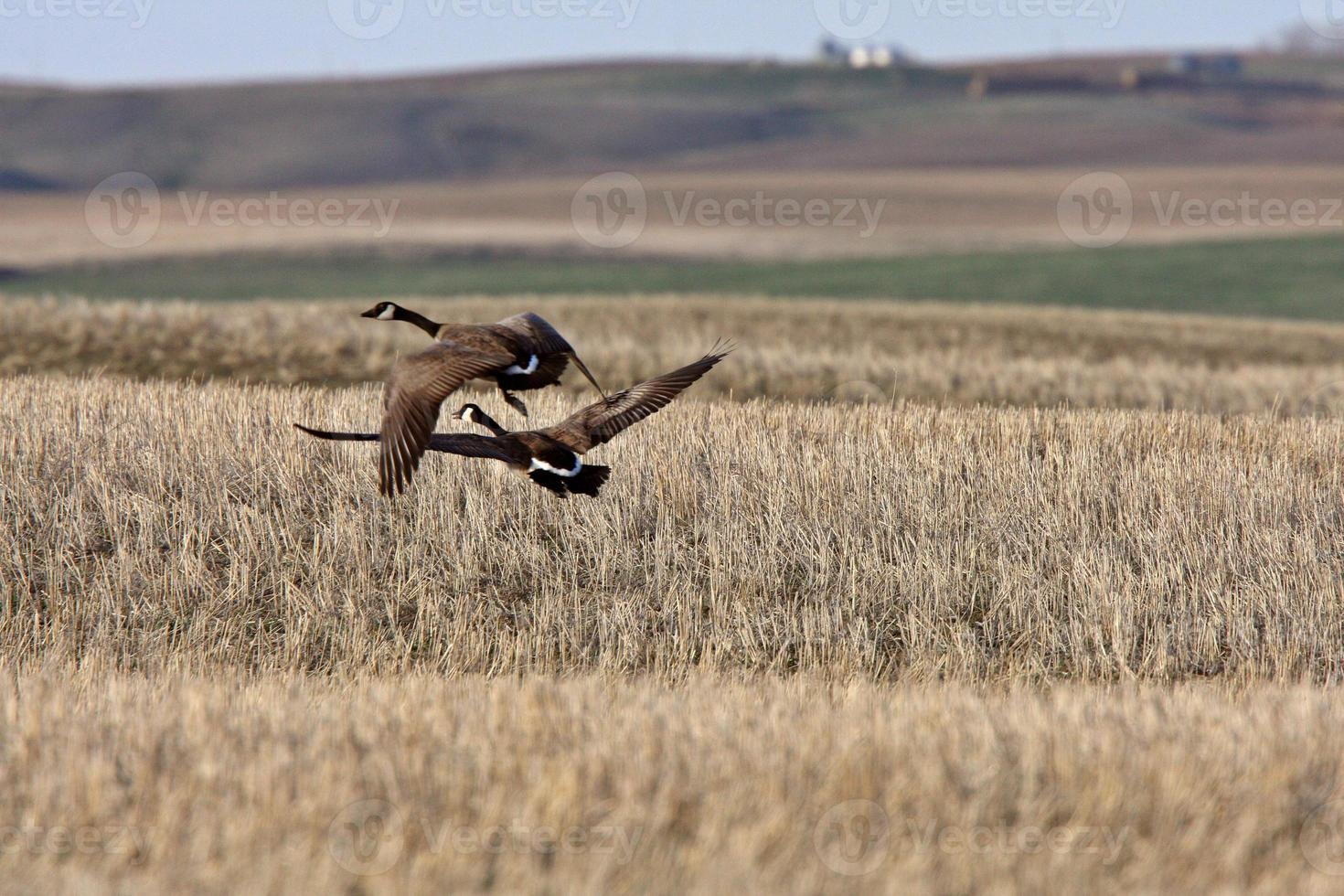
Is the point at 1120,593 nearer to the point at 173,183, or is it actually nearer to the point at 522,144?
the point at 173,183

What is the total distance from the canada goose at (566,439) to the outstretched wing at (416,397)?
0.67 ft

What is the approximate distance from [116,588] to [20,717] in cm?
292

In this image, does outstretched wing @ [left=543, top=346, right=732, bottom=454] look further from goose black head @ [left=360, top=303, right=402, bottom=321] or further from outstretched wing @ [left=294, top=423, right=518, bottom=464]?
goose black head @ [left=360, top=303, right=402, bottom=321]

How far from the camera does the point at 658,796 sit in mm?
5203

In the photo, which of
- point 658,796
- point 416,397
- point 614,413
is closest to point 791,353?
point 614,413

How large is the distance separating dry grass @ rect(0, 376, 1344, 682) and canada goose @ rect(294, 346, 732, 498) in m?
1.38

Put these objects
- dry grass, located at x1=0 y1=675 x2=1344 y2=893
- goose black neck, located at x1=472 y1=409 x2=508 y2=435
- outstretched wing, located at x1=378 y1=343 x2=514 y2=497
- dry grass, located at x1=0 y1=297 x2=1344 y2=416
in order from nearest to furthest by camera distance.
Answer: dry grass, located at x1=0 y1=675 x2=1344 y2=893
outstretched wing, located at x1=378 y1=343 x2=514 y2=497
goose black neck, located at x1=472 y1=409 x2=508 y2=435
dry grass, located at x1=0 y1=297 x2=1344 y2=416

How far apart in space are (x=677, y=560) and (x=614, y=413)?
1800 millimetres

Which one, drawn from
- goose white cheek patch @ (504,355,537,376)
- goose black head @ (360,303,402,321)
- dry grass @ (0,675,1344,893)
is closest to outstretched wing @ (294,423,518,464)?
goose white cheek patch @ (504,355,537,376)

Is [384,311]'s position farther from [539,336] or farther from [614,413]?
[614,413]

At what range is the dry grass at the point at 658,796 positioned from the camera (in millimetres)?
4789

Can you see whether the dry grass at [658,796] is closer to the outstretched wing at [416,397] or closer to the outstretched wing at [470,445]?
the outstretched wing at [416,397]

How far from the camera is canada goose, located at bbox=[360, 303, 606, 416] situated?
24.5ft

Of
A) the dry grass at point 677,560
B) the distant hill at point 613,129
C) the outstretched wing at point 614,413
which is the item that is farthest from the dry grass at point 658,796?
the distant hill at point 613,129
